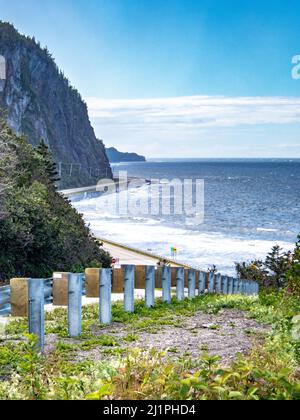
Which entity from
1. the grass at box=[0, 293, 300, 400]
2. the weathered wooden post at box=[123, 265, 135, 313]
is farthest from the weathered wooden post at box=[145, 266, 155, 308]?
the grass at box=[0, 293, 300, 400]

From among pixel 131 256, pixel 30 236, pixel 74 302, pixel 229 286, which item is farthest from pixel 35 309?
pixel 131 256

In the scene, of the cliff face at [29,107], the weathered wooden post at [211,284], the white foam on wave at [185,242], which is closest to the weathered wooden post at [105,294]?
the weathered wooden post at [211,284]

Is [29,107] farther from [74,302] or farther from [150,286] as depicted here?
[74,302]

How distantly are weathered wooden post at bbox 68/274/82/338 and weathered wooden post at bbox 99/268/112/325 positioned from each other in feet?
2.92

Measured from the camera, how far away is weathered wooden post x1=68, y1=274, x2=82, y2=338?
26.6 ft

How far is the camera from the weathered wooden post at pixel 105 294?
9188mm

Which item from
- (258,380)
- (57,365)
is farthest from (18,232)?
(258,380)

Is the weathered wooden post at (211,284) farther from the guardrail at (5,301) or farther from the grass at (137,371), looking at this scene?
the guardrail at (5,301)

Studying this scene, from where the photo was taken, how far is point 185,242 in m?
77.6

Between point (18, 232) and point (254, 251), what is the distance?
49787mm

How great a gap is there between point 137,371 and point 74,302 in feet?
10.4

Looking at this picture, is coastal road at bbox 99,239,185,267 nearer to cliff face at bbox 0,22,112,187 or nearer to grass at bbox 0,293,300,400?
grass at bbox 0,293,300,400

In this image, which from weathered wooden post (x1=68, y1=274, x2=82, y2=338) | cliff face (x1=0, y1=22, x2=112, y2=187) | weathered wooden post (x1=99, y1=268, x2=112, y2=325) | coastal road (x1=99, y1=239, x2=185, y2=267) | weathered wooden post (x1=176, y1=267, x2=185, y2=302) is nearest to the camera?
weathered wooden post (x1=68, y1=274, x2=82, y2=338)

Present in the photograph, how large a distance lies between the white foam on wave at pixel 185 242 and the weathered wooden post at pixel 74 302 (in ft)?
159
